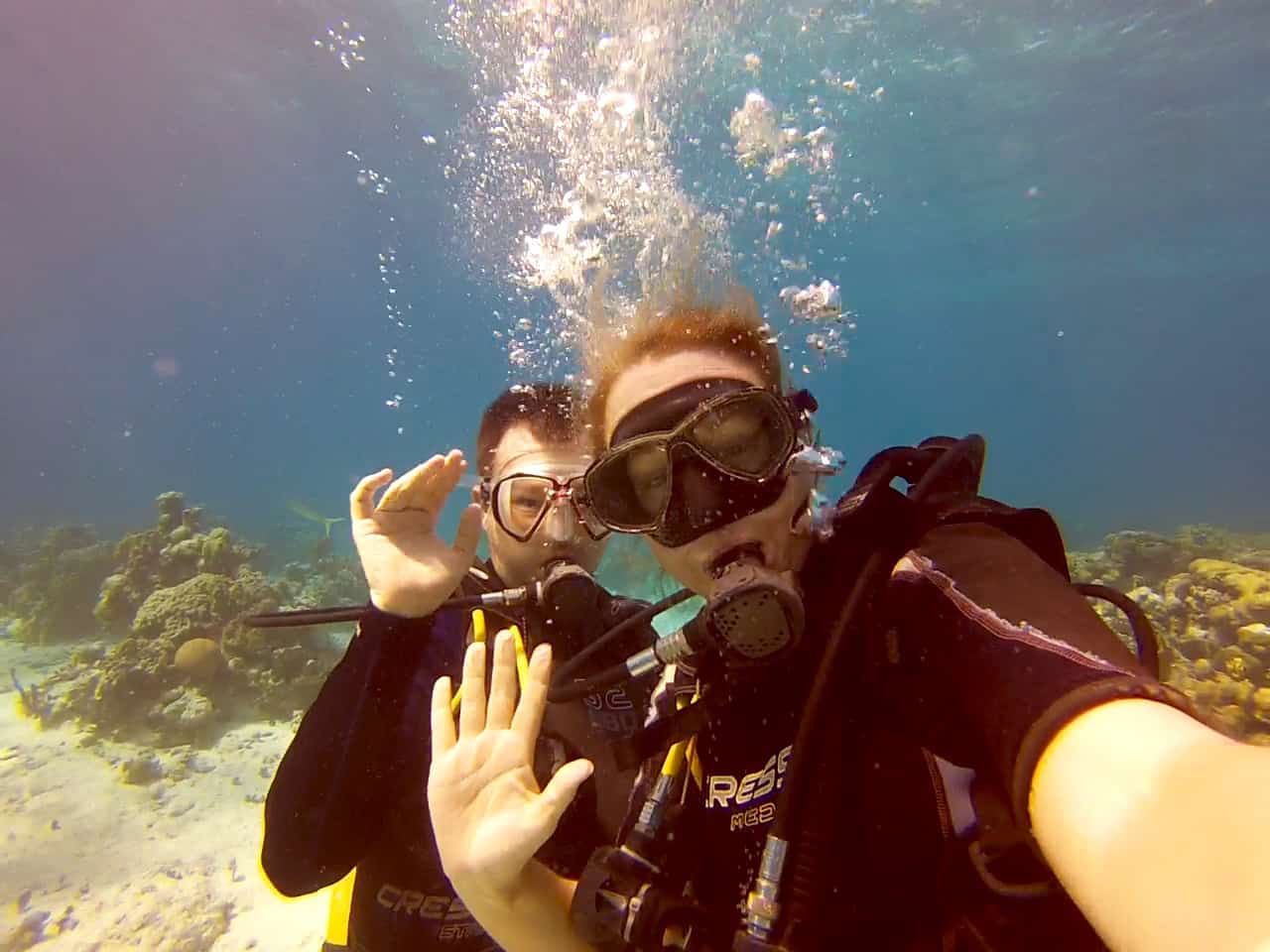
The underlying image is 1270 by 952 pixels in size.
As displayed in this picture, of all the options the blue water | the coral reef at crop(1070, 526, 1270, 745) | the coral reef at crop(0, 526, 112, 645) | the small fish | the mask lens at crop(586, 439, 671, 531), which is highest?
the blue water

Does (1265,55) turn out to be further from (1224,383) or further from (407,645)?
(1224,383)

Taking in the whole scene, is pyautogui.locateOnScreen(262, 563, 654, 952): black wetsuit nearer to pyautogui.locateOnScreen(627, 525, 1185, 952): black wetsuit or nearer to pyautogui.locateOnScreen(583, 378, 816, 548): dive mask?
pyautogui.locateOnScreen(627, 525, 1185, 952): black wetsuit

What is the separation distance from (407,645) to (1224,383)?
143m

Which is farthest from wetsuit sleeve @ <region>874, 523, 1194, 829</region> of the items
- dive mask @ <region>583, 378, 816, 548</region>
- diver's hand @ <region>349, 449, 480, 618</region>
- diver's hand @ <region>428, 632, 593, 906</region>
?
diver's hand @ <region>349, 449, 480, 618</region>

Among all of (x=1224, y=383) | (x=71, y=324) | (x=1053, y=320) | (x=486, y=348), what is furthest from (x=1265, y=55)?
(x=1224, y=383)

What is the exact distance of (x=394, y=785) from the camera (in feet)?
9.62

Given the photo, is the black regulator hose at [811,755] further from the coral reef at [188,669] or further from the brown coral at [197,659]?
the brown coral at [197,659]

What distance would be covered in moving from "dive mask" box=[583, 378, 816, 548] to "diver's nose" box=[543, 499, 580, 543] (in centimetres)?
118

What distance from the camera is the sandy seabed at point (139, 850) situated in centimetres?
573

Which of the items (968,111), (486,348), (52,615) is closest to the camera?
(52,615)

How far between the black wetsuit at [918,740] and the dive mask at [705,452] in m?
0.33

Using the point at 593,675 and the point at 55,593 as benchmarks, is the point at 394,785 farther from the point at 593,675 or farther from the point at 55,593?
the point at 55,593

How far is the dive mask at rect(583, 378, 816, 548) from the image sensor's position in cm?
220

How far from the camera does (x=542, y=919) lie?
1.74 metres
